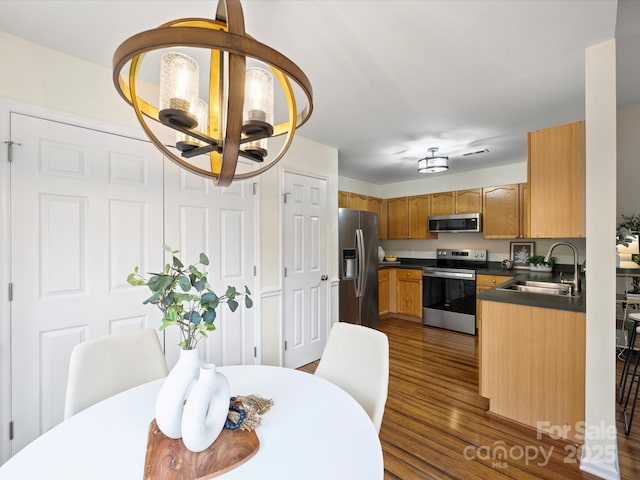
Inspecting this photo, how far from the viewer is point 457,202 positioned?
186 inches

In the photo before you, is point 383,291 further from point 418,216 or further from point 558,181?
point 558,181

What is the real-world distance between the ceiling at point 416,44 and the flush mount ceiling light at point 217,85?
61cm

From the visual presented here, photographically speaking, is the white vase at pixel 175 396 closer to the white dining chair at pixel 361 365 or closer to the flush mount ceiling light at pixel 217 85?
the flush mount ceiling light at pixel 217 85

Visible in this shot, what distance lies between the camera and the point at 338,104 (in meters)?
2.38

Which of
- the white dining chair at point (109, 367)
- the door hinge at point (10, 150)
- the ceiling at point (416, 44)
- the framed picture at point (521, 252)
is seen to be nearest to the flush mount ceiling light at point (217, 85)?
the ceiling at point (416, 44)

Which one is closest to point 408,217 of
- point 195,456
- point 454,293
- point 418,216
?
point 418,216

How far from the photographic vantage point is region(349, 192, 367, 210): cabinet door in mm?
4887

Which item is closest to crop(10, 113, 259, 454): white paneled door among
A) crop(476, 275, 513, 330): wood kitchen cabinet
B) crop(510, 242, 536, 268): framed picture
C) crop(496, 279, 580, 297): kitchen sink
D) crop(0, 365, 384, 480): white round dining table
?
crop(0, 365, 384, 480): white round dining table

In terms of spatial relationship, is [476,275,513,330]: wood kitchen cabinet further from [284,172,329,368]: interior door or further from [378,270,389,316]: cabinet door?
[284,172,329,368]: interior door

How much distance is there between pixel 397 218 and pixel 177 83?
193 inches

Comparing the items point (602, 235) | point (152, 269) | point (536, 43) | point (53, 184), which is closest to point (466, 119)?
point (536, 43)

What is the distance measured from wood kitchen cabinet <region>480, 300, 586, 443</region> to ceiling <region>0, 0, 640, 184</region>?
1569 millimetres

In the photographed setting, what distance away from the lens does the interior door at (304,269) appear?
3.04 m

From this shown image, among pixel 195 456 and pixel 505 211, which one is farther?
pixel 505 211
